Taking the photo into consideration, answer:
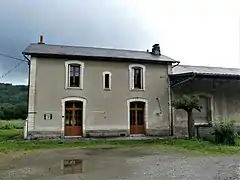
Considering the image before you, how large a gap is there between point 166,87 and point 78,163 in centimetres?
1122

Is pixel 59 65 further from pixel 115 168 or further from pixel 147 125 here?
pixel 115 168

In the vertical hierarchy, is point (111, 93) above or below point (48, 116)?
above

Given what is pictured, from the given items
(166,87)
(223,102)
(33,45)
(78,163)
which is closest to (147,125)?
(166,87)

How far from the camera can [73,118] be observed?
1712cm

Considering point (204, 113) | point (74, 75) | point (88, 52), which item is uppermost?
point (88, 52)

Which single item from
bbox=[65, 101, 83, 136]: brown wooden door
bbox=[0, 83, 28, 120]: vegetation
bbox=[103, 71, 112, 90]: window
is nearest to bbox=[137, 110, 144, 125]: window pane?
bbox=[103, 71, 112, 90]: window

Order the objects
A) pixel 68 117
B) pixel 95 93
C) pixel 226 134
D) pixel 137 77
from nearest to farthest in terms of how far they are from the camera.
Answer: pixel 226 134
pixel 68 117
pixel 95 93
pixel 137 77

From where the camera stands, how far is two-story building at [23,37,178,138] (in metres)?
16.4

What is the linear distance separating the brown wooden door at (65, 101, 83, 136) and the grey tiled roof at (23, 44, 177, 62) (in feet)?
9.44

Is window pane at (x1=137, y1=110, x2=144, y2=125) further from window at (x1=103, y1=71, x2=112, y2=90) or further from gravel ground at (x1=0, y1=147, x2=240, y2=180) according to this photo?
gravel ground at (x1=0, y1=147, x2=240, y2=180)

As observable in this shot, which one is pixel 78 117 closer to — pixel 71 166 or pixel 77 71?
pixel 77 71

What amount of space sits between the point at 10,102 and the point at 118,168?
122ft

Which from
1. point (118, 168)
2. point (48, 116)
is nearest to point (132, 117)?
point (48, 116)

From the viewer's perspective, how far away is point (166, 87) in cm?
1866
